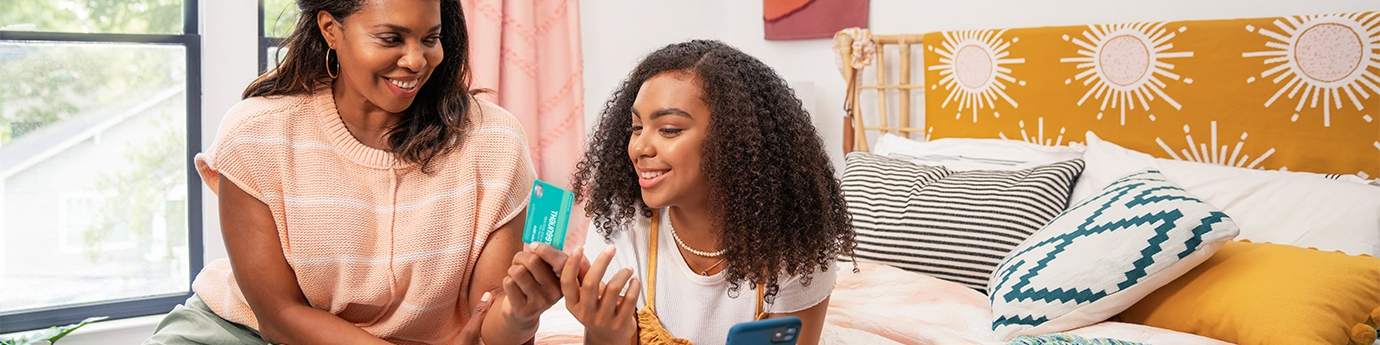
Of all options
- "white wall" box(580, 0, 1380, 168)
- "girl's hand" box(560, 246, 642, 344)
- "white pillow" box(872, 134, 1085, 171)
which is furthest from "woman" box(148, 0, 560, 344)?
"white pillow" box(872, 134, 1085, 171)

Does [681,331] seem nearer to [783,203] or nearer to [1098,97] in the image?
[783,203]

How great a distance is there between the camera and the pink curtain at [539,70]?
9.21ft

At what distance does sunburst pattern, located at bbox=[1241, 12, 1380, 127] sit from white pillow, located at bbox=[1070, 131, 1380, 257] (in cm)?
17

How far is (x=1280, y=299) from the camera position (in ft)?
4.78

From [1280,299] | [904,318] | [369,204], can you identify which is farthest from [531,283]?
[1280,299]

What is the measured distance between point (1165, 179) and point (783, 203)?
92cm

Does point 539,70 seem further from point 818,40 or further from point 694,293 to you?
point 694,293

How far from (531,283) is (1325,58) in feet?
5.39

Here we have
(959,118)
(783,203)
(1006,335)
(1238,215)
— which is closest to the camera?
(783,203)

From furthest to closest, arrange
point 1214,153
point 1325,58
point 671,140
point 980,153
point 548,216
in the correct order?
point 980,153 < point 1214,153 < point 1325,58 < point 671,140 < point 548,216

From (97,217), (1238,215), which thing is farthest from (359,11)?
(97,217)

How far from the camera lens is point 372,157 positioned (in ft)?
4.46

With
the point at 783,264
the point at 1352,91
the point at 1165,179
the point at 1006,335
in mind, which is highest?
the point at 1352,91

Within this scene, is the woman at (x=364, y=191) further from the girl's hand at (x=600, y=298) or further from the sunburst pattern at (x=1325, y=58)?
the sunburst pattern at (x=1325, y=58)
